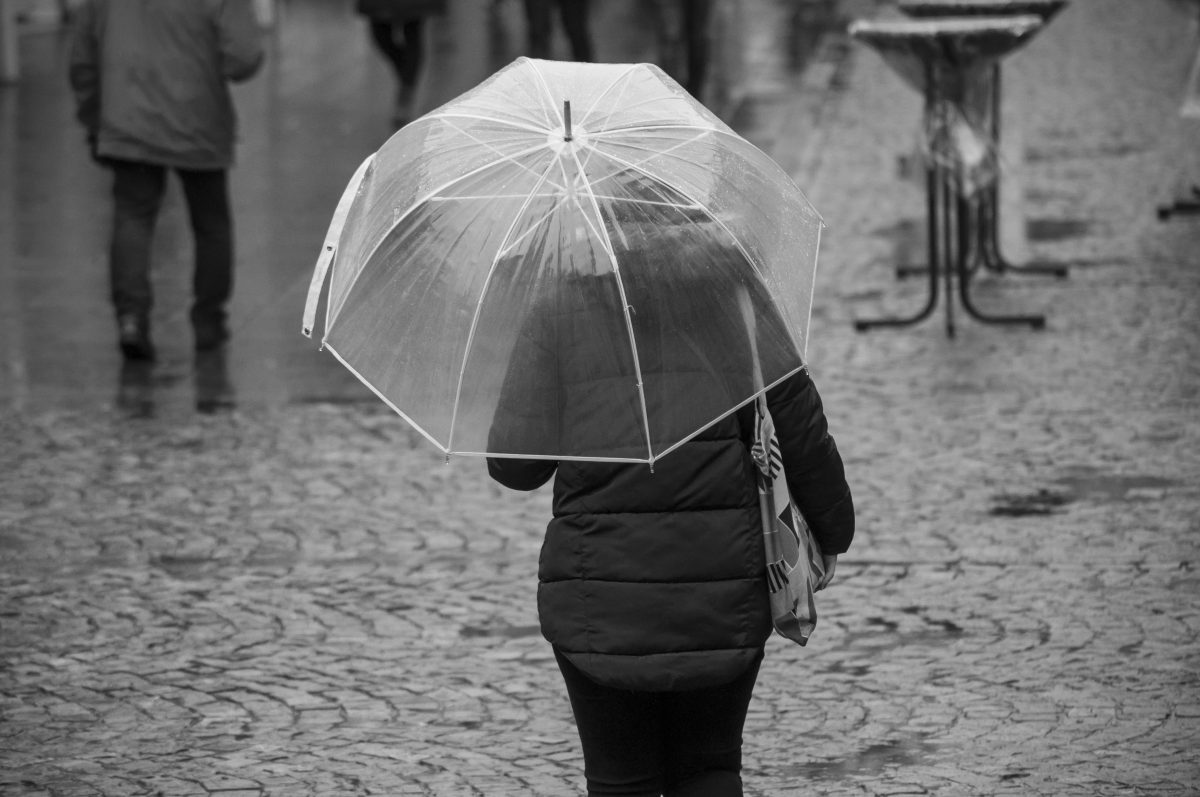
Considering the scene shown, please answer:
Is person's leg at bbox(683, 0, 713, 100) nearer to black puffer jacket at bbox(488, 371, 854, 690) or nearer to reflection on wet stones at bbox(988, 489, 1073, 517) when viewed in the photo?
reflection on wet stones at bbox(988, 489, 1073, 517)

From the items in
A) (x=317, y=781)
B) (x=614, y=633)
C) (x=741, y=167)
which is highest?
(x=741, y=167)

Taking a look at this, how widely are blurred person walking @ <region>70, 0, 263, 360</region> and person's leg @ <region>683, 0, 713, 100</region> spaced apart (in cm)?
639

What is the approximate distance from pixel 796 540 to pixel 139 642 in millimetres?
2715

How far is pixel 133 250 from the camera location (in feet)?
30.1

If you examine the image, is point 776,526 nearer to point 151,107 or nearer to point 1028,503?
point 1028,503

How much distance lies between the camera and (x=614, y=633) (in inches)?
141

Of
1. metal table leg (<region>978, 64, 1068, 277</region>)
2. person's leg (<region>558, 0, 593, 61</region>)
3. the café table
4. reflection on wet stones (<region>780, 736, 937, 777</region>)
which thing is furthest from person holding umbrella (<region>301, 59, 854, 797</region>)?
person's leg (<region>558, 0, 593, 61</region>)

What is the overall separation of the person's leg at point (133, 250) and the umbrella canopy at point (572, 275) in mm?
5609

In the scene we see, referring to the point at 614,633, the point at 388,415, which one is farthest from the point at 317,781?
the point at 388,415

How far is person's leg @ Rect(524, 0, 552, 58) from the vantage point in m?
15.6

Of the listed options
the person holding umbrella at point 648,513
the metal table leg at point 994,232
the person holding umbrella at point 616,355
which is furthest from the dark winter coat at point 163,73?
the person holding umbrella at point 648,513

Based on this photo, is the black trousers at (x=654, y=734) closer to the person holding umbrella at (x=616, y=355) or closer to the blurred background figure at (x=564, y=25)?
the person holding umbrella at (x=616, y=355)

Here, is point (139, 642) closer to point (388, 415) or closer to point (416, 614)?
point (416, 614)

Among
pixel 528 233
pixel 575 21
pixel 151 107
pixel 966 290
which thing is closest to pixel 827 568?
pixel 528 233
